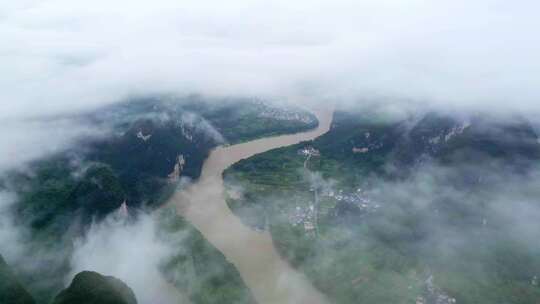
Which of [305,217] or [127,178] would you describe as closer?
[305,217]

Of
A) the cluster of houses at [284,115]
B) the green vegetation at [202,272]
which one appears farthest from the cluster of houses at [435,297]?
the cluster of houses at [284,115]

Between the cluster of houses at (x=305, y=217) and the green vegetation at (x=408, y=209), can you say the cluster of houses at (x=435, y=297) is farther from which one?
the cluster of houses at (x=305, y=217)

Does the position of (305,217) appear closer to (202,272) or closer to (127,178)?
(202,272)

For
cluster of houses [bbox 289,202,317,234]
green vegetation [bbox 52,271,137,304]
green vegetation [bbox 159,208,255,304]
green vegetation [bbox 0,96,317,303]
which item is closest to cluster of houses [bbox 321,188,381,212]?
cluster of houses [bbox 289,202,317,234]

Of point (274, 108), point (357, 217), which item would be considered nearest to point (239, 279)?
point (357, 217)

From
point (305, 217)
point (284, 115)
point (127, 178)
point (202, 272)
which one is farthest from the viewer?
point (284, 115)

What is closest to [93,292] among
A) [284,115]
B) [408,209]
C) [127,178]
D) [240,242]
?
[240,242]
